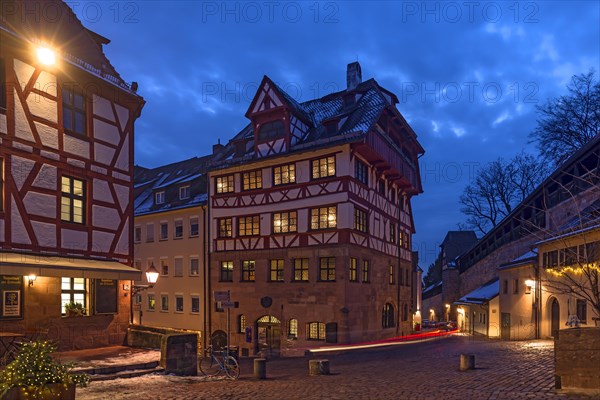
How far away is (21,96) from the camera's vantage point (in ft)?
48.7

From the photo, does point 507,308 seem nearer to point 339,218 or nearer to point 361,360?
point 339,218

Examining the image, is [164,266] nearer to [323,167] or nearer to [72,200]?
[323,167]

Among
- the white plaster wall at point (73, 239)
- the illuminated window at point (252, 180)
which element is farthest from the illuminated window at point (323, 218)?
the white plaster wall at point (73, 239)

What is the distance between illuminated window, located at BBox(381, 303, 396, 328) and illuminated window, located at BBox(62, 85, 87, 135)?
2124 centimetres

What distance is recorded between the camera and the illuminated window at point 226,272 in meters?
31.7

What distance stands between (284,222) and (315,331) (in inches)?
260

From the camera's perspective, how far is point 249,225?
30922 mm

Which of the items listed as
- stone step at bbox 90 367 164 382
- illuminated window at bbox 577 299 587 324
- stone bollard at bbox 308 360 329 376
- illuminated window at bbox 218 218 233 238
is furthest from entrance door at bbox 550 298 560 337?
stone step at bbox 90 367 164 382

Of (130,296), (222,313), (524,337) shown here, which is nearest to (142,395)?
(130,296)

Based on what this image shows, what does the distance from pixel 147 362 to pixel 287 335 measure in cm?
1616

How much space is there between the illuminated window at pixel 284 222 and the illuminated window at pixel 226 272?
455cm

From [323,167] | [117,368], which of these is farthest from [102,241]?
[323,167]

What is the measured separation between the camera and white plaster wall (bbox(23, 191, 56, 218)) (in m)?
14.9

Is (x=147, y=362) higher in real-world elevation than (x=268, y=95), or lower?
lower
